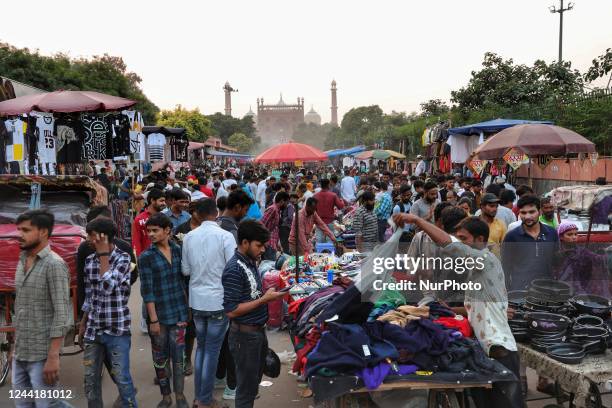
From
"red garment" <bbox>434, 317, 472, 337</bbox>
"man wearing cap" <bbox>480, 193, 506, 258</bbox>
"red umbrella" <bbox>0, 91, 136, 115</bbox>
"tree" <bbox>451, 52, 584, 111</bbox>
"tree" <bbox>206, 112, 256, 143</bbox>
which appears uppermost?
"tree" <bbox>206, 112, 256, 143</bbox>

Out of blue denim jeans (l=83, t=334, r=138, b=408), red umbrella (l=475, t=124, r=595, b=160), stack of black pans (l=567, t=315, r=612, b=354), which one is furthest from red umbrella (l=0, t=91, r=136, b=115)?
stack of black pans (l=567, t=315, r=612, b=354)

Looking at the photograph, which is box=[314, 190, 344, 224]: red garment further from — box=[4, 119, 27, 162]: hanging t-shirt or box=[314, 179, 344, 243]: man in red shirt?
box=[4, 119, 27, 162]: hanging t-shirt

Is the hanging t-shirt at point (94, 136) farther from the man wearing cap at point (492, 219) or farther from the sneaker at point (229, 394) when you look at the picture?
the man wearing cap at point (492, 219)

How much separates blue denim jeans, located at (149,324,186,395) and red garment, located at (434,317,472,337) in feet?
7.36

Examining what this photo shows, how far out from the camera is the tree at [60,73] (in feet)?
69.8

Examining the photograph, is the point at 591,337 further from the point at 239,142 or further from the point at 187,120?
the point at 239,142

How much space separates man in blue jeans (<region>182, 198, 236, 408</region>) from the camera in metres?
4.32

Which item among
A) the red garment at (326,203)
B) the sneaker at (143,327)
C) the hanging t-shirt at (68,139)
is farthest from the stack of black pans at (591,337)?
the hanging t-shirt at (68,139)

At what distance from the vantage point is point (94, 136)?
30.7 feet

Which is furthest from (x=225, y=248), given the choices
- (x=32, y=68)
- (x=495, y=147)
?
(x=32, y=68)

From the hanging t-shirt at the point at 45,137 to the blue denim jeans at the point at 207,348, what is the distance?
590 cm

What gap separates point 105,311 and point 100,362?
17.9 inches

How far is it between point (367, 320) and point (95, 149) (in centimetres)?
754

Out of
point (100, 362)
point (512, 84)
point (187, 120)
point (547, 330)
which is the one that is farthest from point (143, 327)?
Result: point (187, 120)
